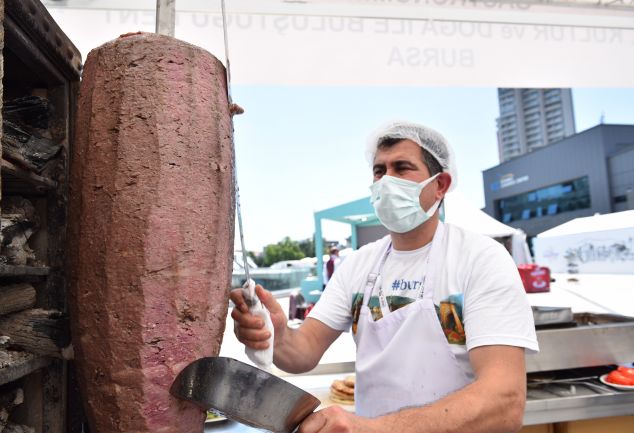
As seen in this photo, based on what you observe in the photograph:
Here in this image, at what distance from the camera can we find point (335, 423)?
1.09 m

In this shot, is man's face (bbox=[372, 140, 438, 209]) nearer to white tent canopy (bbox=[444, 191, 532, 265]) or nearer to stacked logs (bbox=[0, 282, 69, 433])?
stacked logs (bbox=[0, 282, 69, 433])

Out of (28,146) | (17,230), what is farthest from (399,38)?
(17,230)

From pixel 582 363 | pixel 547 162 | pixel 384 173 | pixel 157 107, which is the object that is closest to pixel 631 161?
pixel 547 162

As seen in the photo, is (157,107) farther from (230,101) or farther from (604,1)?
(604,1)

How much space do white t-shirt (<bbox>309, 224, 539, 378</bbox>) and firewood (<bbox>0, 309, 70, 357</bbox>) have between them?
134 centimetres

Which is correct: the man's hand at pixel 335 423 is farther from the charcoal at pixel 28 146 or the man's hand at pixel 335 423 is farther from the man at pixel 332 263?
the man at pixel 332 263

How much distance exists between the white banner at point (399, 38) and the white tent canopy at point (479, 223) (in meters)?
6.76

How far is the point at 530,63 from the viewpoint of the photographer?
102 inches

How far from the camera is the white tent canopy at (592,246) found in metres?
8.28

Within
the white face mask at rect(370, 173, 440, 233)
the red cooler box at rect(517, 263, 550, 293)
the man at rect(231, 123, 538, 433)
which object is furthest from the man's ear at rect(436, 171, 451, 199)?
the red cooler box at rect(517, 263, 550, 293)

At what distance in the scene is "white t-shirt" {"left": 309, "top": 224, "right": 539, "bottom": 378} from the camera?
5.37ft

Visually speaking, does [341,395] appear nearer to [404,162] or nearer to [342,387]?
[342,387]

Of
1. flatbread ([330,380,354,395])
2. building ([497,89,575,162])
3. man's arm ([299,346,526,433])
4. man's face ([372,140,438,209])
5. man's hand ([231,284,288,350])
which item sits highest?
building ([497,89,575,162])

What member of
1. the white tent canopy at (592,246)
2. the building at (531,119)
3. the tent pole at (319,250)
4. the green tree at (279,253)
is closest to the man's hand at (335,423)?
the white tent canopy at (592,246)
